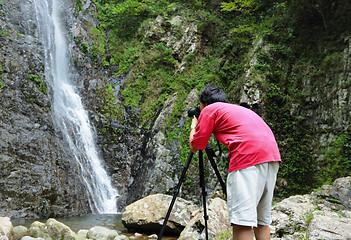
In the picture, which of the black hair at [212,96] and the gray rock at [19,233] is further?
the gray rock at [19,233]

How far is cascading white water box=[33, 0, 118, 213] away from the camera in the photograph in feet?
29.0

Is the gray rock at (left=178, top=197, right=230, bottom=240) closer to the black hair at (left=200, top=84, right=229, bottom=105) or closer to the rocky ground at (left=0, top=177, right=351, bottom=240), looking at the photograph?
the rocky ground at (left=0, top=177, right=351, bottom=240)

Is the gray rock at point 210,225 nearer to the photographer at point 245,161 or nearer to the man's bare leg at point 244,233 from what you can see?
the photographer at point 245,161

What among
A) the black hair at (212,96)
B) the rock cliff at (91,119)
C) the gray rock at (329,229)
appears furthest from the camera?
the rock cliff at (91,119)

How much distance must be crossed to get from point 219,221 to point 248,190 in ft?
8.69

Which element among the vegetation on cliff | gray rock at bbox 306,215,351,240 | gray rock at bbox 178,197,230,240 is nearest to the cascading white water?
the vegetation on cliff

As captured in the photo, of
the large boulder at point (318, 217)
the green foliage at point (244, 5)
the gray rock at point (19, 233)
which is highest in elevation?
the green foliage at point (244, 5)

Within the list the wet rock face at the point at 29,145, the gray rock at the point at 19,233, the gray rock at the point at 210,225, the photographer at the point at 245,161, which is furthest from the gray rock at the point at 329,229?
the wet rock face at the point at 29,145

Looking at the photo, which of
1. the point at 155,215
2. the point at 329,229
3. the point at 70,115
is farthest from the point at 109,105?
the point at 329,229

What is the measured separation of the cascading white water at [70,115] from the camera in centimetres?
885

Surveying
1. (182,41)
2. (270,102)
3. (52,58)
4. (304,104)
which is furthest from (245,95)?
(52,58)

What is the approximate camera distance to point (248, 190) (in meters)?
1.64

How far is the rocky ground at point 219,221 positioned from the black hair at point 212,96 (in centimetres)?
164

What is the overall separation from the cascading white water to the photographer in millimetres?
7508
